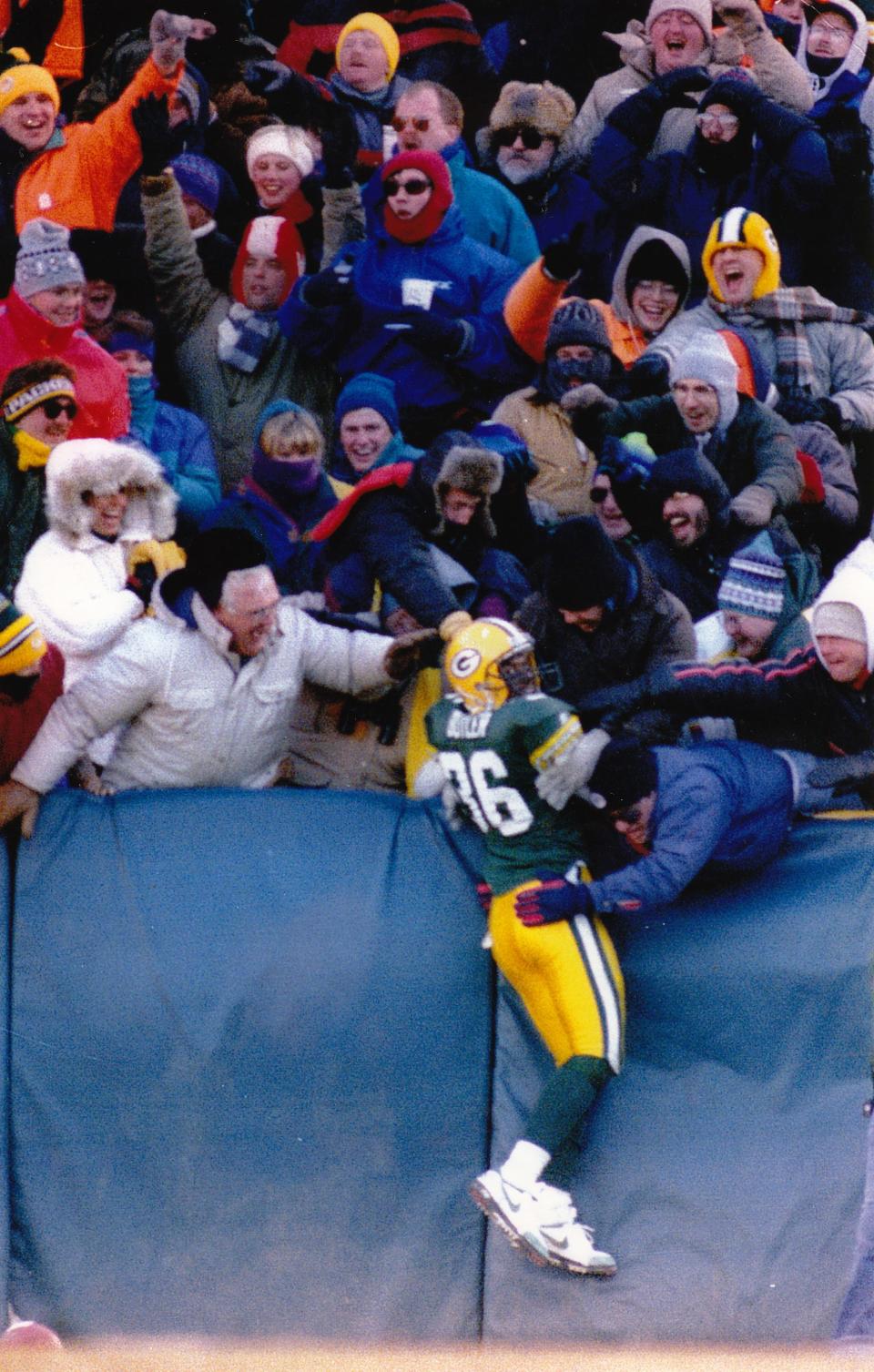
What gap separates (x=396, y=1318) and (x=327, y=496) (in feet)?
8.22

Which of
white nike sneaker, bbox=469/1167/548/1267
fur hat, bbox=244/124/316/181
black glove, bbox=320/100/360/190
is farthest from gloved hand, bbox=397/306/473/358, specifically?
white nike sneaker, bbox=469/1167/548/1267

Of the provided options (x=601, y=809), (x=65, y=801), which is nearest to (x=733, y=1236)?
(x=601, y=809)

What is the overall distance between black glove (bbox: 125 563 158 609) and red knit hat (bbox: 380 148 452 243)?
165 centimetres

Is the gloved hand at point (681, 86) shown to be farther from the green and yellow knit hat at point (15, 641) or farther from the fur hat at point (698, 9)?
the green and yellow knit hat at point (15, 641)

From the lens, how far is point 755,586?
23.0 feet

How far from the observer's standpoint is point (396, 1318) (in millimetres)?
6773

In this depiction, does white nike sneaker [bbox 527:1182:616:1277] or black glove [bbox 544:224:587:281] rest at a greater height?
black glove [bbox 544:224:587:281]

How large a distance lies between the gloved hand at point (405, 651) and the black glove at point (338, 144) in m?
2.40

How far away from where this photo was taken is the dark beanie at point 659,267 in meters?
8.69

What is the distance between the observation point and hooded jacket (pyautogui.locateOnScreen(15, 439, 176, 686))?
22.7 ft

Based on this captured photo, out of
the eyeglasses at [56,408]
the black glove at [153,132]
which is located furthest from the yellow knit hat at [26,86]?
the eyeglasses at [56,408]

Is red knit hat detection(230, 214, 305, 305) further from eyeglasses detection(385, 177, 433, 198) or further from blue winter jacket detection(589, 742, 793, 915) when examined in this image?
blue winter jacket detection(589, 742, 793, 915)

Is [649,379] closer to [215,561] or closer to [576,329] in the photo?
[576,329]

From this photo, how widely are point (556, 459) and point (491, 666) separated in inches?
69.2
